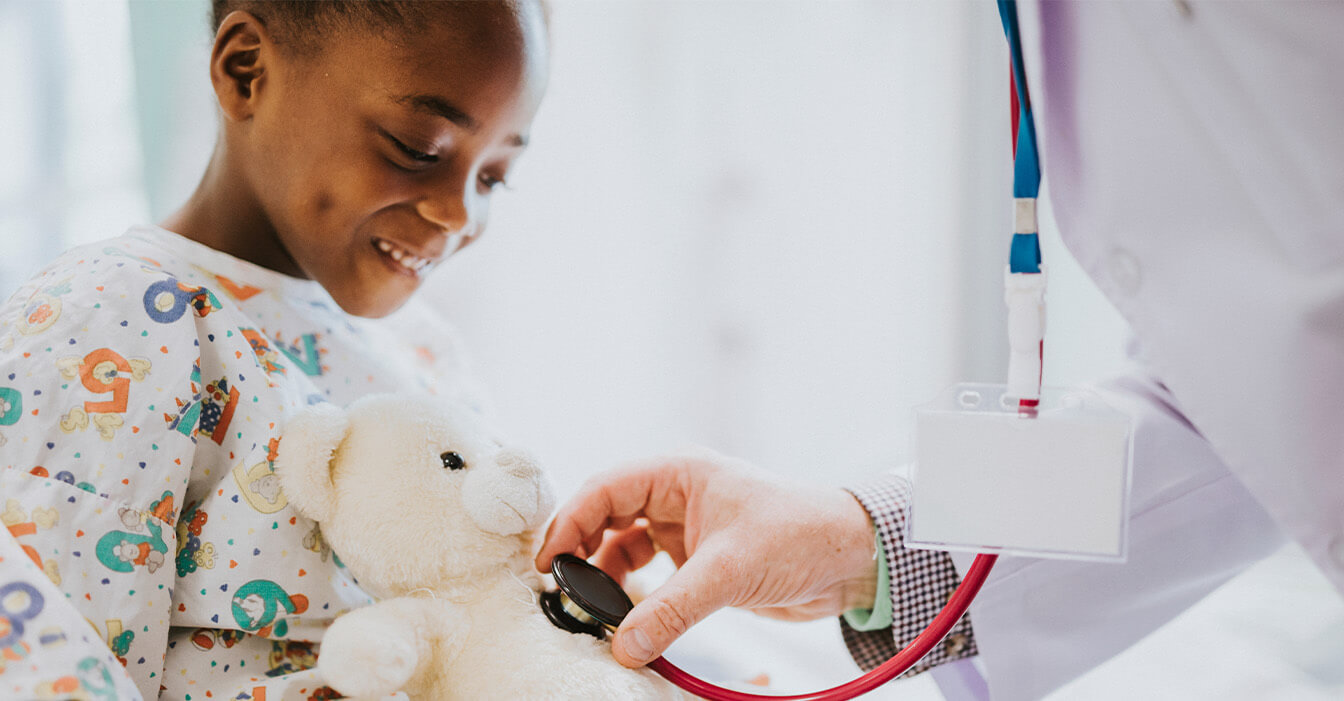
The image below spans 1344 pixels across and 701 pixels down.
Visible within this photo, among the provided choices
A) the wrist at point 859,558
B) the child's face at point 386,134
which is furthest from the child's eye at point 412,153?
the wrist at point 859,558

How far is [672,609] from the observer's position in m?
0.63

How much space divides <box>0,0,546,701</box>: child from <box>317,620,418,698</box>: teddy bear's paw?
123 millimetres

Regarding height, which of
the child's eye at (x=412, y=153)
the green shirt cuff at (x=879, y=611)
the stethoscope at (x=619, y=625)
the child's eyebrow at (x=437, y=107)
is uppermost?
the child's eyebrow at (x=437, y=107)

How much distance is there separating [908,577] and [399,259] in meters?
0.57

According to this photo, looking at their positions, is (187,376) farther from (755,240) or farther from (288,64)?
(755,240)

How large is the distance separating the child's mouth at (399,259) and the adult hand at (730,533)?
0.95 ft

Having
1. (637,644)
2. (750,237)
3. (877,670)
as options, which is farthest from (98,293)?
(750,237)

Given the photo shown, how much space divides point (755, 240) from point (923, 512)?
1.22 m

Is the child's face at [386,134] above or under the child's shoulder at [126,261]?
above

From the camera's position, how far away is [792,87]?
1650 mm

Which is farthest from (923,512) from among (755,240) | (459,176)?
(755,240)

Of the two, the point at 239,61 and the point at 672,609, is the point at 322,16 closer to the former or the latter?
the point at 239,61

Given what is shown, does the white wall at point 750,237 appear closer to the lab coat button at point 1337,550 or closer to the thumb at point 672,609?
the thumb at point 672,609

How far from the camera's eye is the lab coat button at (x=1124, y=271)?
61 cm
